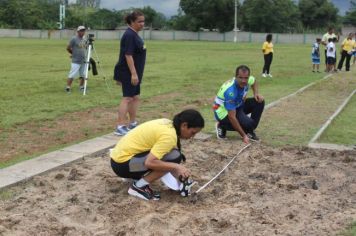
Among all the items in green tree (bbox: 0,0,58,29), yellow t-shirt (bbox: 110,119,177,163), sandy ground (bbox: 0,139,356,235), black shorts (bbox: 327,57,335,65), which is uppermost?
green tree (bbox: 0,0,58,29)

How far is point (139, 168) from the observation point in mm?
5145

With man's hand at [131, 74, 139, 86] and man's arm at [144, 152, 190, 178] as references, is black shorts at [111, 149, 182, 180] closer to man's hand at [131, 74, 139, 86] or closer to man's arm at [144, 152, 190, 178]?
man's arm at [144, 152, 190, 178]

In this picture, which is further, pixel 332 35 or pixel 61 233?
pixel 332 35

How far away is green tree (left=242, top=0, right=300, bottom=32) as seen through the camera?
8344 cm

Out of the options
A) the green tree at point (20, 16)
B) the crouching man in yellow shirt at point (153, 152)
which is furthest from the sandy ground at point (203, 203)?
the green tree at point (20, 16)

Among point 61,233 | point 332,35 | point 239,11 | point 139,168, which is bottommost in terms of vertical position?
point 61,233

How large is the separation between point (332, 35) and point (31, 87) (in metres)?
13.2

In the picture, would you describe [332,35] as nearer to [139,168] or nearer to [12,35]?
[139,168]

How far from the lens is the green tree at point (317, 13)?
3722 inches

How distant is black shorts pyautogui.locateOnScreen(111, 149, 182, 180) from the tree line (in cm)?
8034

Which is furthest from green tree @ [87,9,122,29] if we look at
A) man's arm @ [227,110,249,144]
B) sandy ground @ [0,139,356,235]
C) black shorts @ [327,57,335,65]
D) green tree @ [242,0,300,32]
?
sandy ground @ [0,139,356,235]

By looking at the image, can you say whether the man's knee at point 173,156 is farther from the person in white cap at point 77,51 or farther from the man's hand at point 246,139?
the person in white cap at point 77,51

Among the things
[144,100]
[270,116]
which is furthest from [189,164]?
[144,100]

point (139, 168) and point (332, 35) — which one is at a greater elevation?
point (332, 35)
